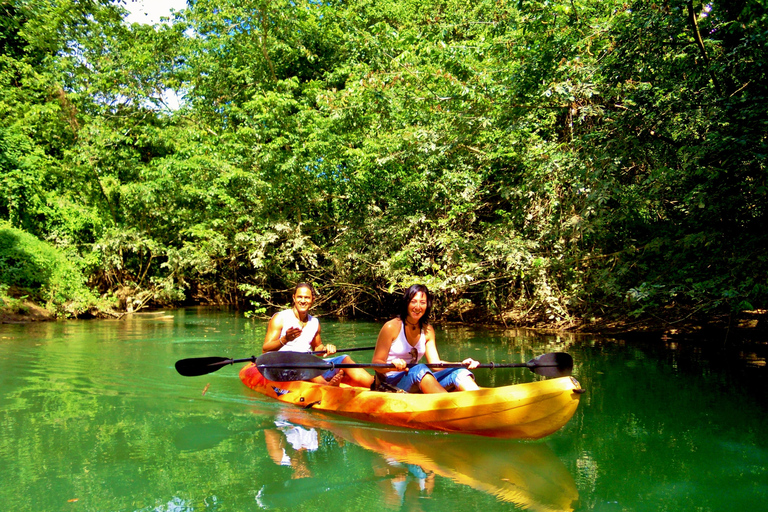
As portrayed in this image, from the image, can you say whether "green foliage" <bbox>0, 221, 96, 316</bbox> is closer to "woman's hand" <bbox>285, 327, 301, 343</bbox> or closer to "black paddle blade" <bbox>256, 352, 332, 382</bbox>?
"woman's hand" <bbox>285, 327, 301, 343</bbox>

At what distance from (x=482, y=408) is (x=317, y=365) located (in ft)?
5.32

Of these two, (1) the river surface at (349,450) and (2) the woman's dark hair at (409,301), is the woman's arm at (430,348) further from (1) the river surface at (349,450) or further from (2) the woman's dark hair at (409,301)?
(1) the river surface at (349,450)

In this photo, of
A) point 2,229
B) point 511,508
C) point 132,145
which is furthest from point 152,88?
point 511,508

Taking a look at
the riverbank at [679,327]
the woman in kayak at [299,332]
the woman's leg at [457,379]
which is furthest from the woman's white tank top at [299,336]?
the riverbank at [679,327]

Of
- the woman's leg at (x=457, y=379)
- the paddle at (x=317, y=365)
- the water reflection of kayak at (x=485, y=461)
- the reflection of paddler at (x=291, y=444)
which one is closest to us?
the water reflection of kayak at (x=485, y=461)

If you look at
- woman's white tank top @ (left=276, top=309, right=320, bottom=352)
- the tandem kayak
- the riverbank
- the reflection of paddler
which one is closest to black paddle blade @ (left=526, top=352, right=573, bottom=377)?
the tandem kayak

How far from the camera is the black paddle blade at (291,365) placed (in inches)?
207

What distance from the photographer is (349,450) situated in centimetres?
439

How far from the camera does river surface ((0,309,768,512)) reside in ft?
11.3

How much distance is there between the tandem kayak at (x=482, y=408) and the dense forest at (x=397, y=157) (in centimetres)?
319

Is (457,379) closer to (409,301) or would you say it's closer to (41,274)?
(409,301)

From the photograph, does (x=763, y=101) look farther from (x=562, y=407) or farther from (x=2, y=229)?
(x=2, y=229)

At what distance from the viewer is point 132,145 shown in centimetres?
1753

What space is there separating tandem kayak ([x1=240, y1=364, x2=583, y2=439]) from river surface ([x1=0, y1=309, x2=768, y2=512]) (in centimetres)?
Result: 14
